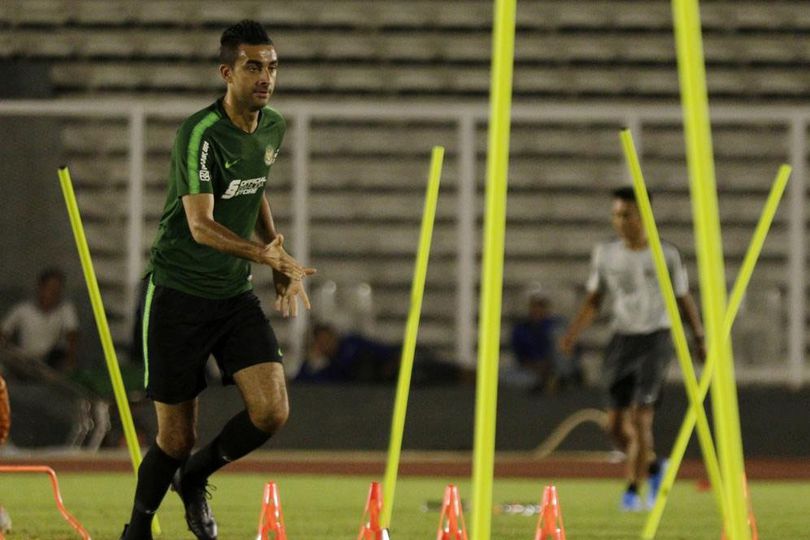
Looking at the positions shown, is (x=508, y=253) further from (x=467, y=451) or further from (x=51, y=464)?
(x=51, y=464)

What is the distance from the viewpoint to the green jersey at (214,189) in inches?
272

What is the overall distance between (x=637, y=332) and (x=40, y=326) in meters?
6.26

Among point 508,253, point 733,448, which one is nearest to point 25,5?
point 508,253

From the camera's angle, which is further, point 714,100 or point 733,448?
point 714,100

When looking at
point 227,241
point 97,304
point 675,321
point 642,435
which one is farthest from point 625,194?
point 227,241

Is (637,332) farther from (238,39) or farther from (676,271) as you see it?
(238,39)

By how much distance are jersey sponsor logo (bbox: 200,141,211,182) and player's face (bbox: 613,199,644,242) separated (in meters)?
4.44

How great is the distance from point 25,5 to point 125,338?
4267 mm

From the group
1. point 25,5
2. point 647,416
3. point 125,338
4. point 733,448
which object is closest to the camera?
point 733,448

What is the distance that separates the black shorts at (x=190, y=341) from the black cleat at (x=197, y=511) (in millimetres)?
A: 456

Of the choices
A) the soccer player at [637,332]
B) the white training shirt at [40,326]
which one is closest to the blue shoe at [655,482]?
the soccer player at [637,332]

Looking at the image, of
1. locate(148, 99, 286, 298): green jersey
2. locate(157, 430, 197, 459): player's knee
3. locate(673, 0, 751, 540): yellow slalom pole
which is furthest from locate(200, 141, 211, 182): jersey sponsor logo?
locate(673, 0, 751, 540): yellow slalom pole

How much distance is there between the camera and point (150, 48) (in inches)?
718

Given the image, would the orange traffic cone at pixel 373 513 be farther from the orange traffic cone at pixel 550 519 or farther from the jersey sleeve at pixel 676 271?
the jersey sleeve at pixel 676 271
